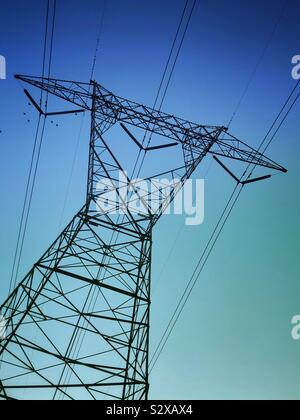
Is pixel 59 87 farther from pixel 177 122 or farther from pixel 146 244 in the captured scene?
pixel 146 244

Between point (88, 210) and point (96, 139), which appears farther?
point (96, 139)

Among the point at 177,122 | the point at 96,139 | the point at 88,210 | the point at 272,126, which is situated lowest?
the point at 88,210

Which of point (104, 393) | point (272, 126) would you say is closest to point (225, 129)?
point (272, 126)

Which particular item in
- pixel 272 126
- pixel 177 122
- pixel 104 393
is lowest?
pixel 104 393

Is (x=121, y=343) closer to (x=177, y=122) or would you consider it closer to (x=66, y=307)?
(x=66, y=307)

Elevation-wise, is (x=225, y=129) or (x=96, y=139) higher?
(x=225, y=129)
